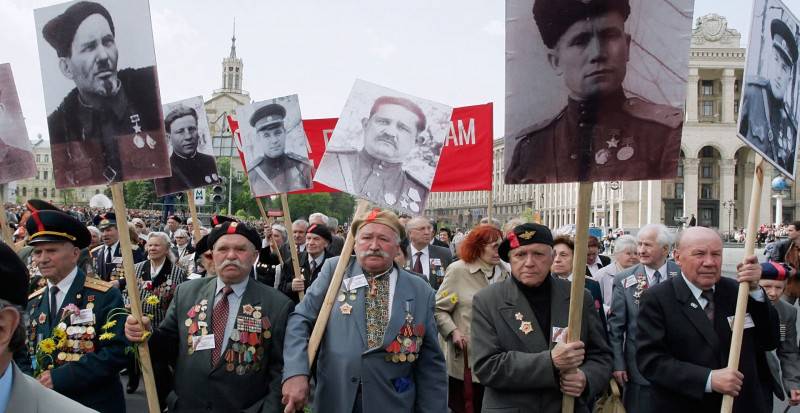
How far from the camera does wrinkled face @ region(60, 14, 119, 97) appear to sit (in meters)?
4.21

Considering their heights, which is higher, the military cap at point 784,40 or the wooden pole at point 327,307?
the military cap at point 784,40

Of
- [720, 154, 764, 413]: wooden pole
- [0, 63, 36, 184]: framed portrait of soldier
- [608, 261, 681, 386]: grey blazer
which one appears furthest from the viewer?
[0, 63, 36, 184]: framed portrait of soldier

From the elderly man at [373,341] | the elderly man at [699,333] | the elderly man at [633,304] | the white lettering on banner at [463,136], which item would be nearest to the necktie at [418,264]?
the white lettering on banner at [463,136]

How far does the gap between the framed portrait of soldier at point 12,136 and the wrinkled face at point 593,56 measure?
487 cm

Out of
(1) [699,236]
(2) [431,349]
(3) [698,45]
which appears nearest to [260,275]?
(2) [431,349]

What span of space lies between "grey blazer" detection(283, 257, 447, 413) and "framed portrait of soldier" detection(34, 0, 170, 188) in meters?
1.33

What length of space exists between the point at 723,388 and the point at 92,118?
409 cm

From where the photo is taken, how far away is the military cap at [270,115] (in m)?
7.34

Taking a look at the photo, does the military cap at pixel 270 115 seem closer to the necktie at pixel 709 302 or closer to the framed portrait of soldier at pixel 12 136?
the framed portrait of soldier at pixel 12 136

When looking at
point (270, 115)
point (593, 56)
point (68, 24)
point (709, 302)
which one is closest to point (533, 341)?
point (709, 302)

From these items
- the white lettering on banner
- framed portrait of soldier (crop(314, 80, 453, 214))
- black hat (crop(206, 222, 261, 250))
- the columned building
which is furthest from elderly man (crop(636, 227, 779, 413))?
the columned building

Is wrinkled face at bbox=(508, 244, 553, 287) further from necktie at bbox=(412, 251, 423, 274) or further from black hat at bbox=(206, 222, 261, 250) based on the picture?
necktie at bbox=(412, 251, 423, 274)

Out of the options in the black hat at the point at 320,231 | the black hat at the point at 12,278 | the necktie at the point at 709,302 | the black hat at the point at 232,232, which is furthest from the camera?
the black hat at the point at 320,231

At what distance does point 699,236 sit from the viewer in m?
4.17
